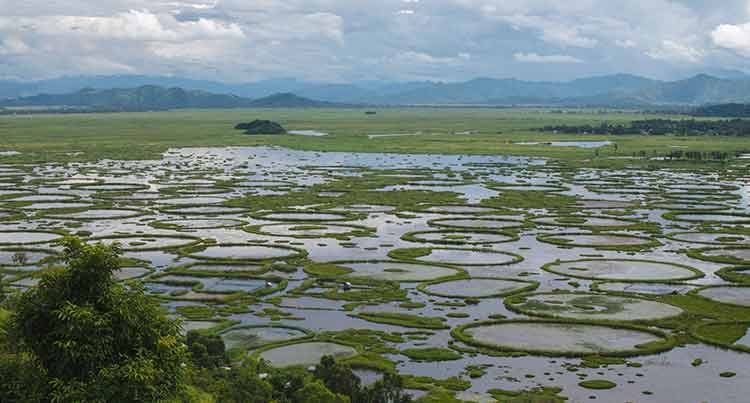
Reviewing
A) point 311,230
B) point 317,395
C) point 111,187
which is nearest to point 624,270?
point 311,230

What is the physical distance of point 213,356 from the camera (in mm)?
31531

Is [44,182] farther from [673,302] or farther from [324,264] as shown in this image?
[673,302]

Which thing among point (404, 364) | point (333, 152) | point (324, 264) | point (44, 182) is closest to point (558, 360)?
point (404, 364)

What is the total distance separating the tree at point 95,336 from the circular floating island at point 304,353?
53.4ft

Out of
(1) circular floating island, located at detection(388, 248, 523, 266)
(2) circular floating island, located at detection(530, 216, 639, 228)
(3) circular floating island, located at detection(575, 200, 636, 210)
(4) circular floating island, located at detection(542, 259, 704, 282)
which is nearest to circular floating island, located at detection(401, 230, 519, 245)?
(1) circular floating island, located at detection(388, 248, 523, 266)

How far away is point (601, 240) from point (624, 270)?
9681 millimetres

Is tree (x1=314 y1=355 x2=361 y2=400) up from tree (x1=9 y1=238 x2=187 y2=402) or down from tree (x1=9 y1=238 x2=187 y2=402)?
down

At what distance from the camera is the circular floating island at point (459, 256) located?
53.3 metres

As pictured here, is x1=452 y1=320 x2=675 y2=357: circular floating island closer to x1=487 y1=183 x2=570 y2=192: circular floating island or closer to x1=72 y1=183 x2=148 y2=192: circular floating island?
x1=487 y1=183 x2=570 y2=192: circular floating island

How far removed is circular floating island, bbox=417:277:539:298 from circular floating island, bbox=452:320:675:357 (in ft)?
17.2

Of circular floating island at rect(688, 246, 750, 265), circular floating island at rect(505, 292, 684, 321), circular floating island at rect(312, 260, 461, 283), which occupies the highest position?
circular floating island at rect(688, 246, 750, 265)

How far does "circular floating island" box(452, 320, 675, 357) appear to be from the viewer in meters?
36.2

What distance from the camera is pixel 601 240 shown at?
60.9m

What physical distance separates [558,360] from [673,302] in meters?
11.1
